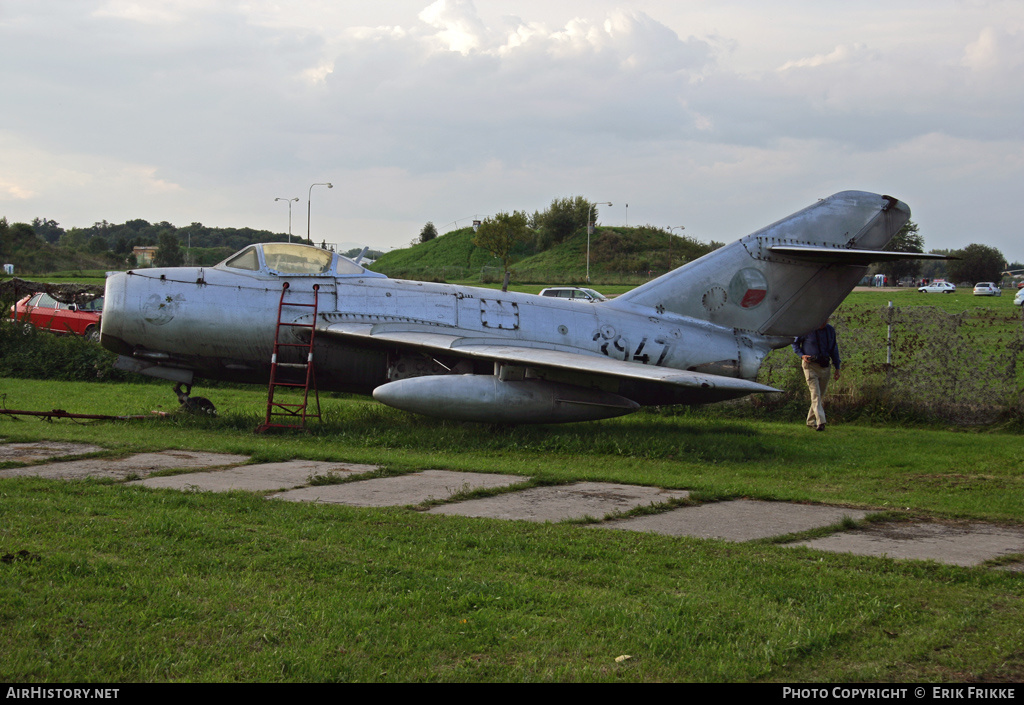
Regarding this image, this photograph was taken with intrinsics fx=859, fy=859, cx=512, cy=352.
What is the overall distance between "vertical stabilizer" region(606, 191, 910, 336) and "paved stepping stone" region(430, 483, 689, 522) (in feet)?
20.6

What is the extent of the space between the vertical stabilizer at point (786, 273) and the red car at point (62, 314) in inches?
636

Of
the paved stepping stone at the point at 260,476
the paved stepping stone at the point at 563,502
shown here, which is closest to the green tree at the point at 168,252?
the paved stepping stone at the point at 260,476

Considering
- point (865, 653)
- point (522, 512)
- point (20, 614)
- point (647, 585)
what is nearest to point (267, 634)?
point (20, 614)

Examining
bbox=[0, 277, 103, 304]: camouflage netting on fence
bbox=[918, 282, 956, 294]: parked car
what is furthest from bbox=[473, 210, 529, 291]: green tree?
bbox=[0, 277, 103, 304]: camouflage netting on fence

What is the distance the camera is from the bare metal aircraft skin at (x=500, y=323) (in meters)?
12.0

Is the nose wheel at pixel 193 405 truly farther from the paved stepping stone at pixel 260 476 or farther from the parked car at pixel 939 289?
the parked car at pixel 939 289

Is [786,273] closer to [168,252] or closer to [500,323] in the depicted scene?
[500,323]

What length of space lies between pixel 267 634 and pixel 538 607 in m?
1.42

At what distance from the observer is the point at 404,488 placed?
26.5ft

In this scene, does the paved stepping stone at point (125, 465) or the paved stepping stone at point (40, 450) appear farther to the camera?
the paved stepping stone at point (40, 450)

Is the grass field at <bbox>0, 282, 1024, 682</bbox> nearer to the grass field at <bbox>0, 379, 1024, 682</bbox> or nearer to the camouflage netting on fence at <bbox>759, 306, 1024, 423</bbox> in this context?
the grass field at <bbox>0, 379, 1024, 682</bbox>

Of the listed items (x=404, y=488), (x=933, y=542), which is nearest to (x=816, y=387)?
Answer: (x=933, y=542)

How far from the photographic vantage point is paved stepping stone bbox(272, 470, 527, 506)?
7.53 meters

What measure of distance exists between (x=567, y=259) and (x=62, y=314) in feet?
225
